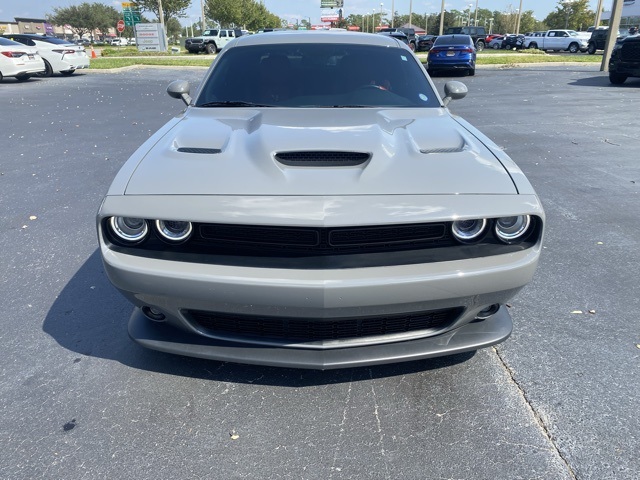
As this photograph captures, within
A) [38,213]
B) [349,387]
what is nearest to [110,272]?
[349,387]

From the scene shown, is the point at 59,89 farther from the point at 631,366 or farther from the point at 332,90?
the point at 631,366

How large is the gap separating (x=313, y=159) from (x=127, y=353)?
1.49 metres

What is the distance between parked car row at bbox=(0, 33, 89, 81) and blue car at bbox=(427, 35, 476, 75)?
43.3 feet

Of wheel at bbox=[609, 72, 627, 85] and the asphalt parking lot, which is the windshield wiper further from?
wheel at bbox=[609, 72, 627, 85]

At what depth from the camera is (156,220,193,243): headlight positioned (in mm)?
2232

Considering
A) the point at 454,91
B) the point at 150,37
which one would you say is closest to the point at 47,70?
the point at 150,37

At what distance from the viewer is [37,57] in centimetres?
1680

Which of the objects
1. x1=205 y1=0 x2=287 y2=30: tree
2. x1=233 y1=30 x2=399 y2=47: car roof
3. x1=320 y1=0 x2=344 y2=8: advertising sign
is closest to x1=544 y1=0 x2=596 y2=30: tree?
x1=320 y1=0 x2=344 y2=8: advertising sign

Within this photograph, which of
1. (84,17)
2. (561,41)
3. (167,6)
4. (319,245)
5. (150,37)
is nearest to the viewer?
(319,245)

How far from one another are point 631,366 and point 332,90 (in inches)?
96.7

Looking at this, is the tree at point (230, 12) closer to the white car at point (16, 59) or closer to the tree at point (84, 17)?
the tree at point (84, 17)

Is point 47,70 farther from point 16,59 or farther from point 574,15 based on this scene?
point 574,15

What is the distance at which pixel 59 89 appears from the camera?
15055 millimetres

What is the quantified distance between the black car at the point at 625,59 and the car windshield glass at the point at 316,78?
13421 mm
